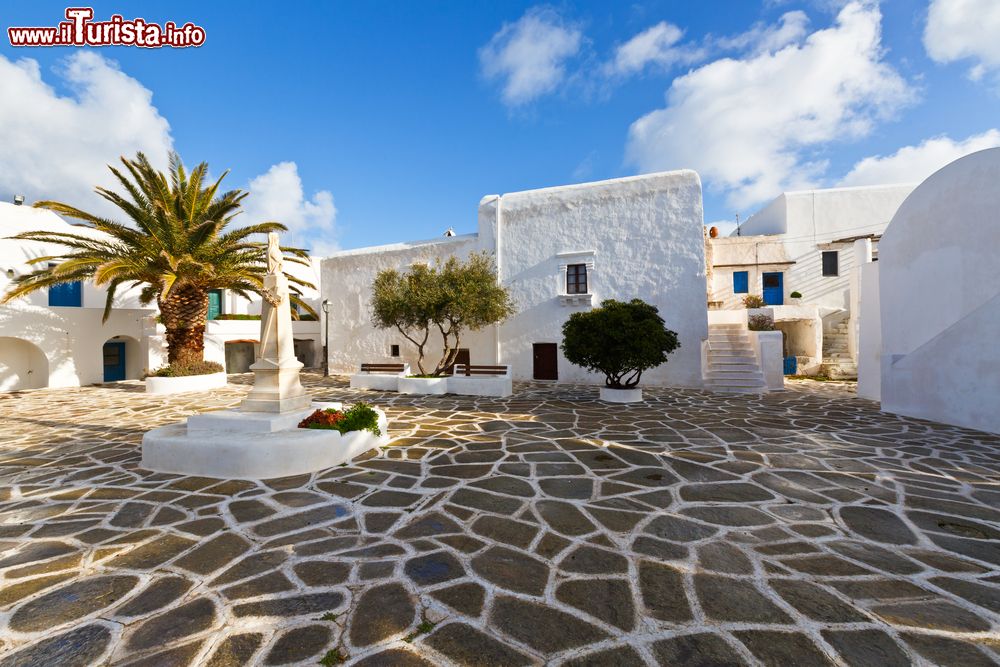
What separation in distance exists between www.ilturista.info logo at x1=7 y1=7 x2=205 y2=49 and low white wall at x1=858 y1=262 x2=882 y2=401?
18.6 m

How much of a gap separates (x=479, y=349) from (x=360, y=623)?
14.1 m

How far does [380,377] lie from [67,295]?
1370cm

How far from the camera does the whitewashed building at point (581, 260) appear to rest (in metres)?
14.1

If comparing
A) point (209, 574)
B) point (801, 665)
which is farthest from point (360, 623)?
point (801, 665)

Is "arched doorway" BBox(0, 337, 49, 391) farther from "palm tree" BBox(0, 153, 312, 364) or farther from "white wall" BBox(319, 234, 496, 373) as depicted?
"white wall" BBox(319, 234, 496, 373)

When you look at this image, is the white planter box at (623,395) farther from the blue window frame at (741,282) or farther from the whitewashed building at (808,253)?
the blue window frame at (741,282)

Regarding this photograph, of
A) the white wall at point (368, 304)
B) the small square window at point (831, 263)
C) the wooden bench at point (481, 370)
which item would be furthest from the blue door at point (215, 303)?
the small square window at point (831, 263)

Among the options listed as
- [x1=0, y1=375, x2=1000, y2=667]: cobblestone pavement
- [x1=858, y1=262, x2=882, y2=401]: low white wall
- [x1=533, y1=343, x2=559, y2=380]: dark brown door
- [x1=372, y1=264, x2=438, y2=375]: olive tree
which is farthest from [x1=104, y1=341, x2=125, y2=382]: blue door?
[x1=858, y1=262, x2=882, y2=401]: low white wall

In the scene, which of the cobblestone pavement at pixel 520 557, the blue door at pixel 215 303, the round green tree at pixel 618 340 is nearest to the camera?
the cobblestone pavement at pixel 520 557

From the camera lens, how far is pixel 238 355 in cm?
2256

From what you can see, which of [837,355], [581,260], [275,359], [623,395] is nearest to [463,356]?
[581,260]

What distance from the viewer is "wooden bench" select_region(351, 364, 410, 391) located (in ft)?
46.7

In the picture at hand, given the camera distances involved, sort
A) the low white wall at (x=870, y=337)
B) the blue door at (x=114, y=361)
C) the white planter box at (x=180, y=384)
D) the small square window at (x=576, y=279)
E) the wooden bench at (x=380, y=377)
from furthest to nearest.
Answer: the blue door at (x=114, y=361), the small square window at (x=576, y=279), the wooden bench at (x=380, y=377), the white planter box at (x=180, y=384), the low white wall at (x=870, y=337)

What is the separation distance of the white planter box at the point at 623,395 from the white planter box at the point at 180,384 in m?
14.4
